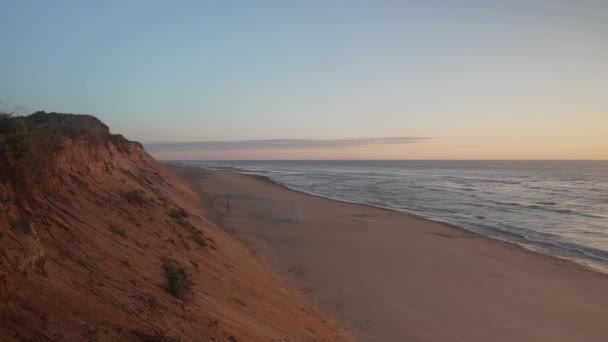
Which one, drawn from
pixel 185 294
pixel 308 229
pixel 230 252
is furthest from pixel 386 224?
pixel 185 294

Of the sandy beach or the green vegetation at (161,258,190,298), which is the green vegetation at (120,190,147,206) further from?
the sandy beach

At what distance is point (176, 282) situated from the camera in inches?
262

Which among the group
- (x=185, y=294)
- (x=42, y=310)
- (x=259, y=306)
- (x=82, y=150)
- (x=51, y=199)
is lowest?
(x=259, y=306)

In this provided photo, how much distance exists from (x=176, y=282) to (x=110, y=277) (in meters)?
1.04

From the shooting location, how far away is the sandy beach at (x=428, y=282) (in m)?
9.74

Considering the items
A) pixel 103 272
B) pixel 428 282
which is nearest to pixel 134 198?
pixel 103 272

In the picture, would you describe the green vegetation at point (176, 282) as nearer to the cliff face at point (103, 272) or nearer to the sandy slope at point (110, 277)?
the cliff face at point (103, 272)

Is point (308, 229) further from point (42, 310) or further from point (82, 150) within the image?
point (42, 310)

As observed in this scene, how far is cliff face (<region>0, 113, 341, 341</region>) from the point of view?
4.48 meters

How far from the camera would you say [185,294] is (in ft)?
22.2

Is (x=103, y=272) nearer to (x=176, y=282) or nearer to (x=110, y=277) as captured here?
(x=110, y=277)

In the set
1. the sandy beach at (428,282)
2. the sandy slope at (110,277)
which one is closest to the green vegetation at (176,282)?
the sandy slope at (110,277)

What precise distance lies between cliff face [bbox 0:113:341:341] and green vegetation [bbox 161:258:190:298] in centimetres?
2

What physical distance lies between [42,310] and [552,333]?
9756 millimetres
